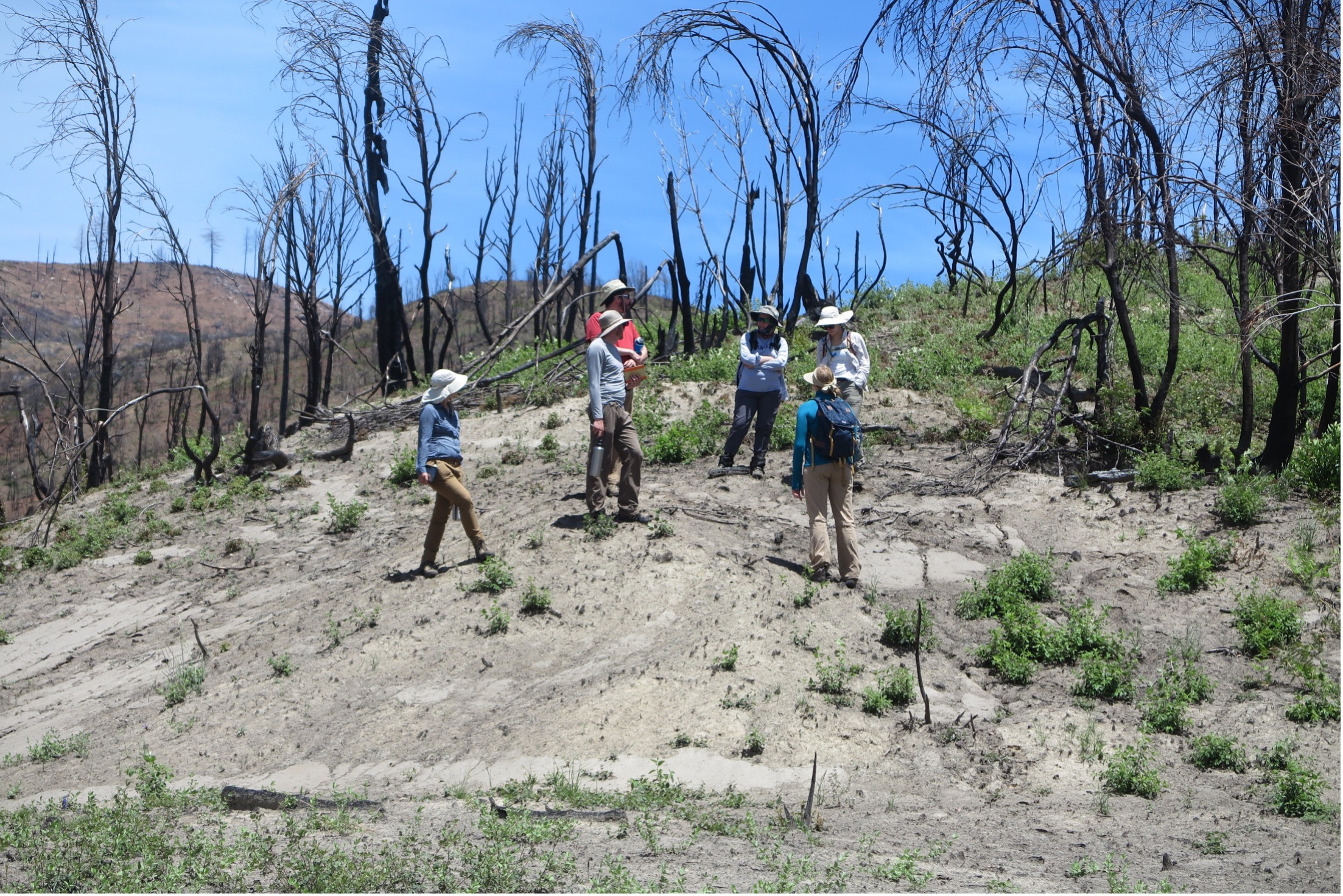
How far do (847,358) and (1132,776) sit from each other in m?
5.25

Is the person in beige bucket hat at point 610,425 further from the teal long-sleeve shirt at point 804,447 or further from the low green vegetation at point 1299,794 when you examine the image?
the low green vegetation at point 1299,794

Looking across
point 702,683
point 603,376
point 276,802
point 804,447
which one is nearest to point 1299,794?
point 702,683

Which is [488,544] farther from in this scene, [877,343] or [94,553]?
[877,343]

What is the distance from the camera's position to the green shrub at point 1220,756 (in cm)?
657

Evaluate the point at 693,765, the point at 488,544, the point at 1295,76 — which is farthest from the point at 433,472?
the point at 1295,76

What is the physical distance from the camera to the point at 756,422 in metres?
11.8

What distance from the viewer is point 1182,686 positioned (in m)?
7.62

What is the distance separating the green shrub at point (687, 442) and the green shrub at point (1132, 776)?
707cm

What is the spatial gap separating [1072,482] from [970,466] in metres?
1.12

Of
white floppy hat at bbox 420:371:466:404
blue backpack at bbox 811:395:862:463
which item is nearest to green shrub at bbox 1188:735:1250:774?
blue backpack at bbox 811:395:862:463

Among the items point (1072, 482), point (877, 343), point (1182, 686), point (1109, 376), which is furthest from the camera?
point (877, 343)

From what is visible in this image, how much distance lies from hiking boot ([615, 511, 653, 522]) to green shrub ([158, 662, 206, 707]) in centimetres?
368

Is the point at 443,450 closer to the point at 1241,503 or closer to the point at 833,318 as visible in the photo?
the point at 833,318

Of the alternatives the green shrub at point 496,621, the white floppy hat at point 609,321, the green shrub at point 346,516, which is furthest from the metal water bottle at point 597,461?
the green shrub at point 346,516
